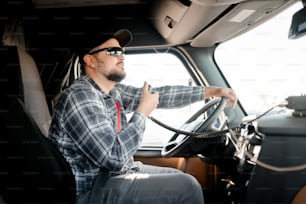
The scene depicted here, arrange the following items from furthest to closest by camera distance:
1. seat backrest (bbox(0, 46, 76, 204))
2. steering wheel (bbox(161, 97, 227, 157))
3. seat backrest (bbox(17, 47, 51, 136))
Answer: steering wheel (bbox(161, 97, 227, 157)) → seat backrest (bbox(17, 47, 51, 136)) → seat backrest (bbox(0, 46, 76, 204))

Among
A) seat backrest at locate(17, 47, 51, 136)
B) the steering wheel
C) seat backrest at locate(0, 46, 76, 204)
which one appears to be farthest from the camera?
the steering wheel

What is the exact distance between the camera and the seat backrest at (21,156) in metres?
1.06

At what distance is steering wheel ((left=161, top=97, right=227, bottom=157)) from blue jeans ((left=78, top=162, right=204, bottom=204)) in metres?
0.30

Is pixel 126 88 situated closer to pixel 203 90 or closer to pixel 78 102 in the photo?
pixel 203 90

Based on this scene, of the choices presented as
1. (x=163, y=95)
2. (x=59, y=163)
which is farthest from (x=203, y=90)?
(x=59, y=163)

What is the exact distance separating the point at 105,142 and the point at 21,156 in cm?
27

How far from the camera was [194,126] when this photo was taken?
150cm

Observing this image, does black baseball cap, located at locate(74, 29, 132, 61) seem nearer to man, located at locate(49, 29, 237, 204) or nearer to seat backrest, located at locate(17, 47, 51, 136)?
man, located at locate(49, 29, 237, 204)

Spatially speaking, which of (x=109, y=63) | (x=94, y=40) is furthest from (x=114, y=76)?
(x=94, y=40)

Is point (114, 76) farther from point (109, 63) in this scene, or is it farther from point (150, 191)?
point (150, 191)

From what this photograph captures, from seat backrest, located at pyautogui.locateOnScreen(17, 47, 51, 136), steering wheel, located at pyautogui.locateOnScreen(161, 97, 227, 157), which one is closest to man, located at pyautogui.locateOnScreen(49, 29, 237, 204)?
seat backrest, located at pyautogui.locateOnScreen(17, 47, 51, 136)

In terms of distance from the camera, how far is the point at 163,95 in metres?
1.67

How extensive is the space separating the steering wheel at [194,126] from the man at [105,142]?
0.24 meters

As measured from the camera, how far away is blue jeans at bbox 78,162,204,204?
3.68 feet
